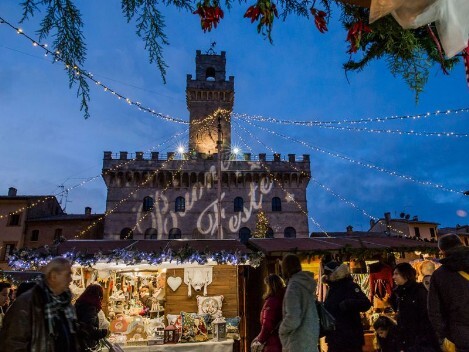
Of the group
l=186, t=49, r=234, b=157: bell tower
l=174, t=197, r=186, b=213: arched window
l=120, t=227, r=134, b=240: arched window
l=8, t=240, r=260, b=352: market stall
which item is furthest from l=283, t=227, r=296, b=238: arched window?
l=8, t=240, r=260, b=352: market stall

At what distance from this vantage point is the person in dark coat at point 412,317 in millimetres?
3521

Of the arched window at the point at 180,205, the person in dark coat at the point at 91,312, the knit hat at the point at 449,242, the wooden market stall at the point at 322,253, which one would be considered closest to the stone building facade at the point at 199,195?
the arched window at the point at 180,205

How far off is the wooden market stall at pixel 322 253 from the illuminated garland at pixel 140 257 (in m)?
0.77

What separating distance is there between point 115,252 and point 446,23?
7.47m

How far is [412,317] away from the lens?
3.68 metres

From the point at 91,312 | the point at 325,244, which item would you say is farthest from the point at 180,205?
the point at 91,312

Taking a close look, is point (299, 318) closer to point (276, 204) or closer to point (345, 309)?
point (345, 309)

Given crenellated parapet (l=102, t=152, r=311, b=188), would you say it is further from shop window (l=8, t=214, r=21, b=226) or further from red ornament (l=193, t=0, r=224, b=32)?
red ornament (l=193, t=0, r=224, b=32)

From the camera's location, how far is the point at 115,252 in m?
7.63

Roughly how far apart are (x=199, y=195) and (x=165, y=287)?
17.4 meters

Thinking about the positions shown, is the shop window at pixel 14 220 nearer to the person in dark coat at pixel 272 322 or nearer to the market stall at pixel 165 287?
the market stall at pixel 165 287

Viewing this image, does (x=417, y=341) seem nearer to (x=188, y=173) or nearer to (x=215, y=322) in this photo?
(x=215, y=322)

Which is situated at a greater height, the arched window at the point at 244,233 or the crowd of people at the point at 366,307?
the arched window at the point at 244,233

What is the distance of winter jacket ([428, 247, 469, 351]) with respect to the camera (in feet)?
8.99
